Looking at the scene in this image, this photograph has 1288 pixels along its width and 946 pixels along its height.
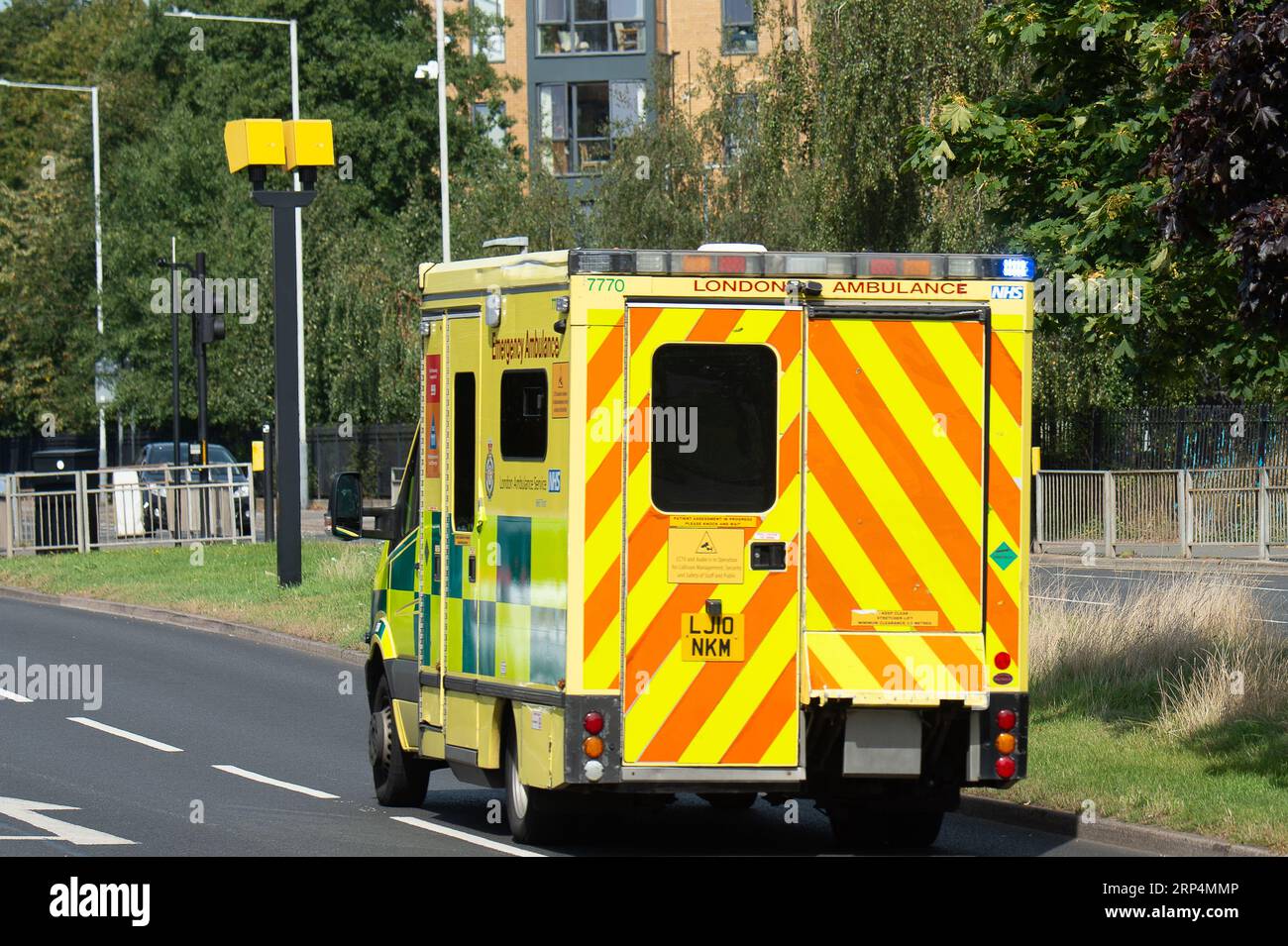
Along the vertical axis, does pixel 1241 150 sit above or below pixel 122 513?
above

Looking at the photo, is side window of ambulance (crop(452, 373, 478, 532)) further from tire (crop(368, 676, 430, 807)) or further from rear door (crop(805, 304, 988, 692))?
rear door (crop(805, 304, 988, 692))

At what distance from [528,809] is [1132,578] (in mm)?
18914

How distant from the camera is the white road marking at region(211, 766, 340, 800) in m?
13.4

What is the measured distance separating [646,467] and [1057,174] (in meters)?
6.27

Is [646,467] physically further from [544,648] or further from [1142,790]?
[1142,790]

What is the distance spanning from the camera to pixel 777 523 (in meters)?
10.5

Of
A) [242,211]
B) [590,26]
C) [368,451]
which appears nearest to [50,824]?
[368,451]

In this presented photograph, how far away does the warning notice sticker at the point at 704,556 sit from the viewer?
10484 mm

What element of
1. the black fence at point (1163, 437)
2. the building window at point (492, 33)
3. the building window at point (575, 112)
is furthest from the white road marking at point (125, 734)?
the building window at point (575, 112)

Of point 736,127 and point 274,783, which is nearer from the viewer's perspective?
point 274,783

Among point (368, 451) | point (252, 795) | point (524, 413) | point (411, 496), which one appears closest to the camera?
point (524, 413)

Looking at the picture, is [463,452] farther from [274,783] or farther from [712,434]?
[274,783]

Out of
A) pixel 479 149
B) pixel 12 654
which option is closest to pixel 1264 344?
pixel 12 654

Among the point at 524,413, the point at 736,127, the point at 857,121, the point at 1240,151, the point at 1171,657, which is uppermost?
the point at 736,127
